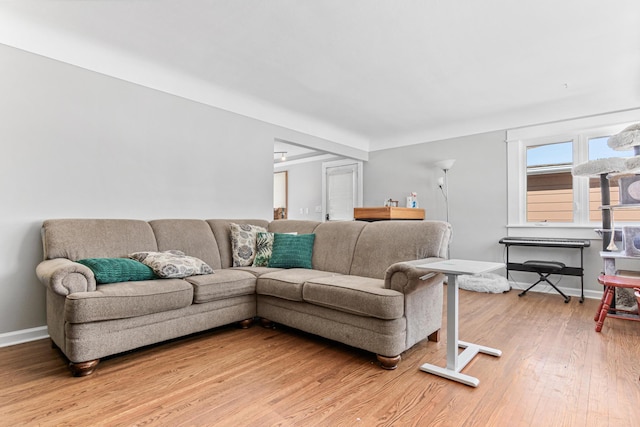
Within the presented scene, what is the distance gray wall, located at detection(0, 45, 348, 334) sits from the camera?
8.79 ft

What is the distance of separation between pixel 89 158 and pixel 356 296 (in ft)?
8.87

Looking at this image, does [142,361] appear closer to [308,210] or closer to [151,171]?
[151,171]

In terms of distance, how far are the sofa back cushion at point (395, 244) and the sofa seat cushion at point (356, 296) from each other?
1.14 ft

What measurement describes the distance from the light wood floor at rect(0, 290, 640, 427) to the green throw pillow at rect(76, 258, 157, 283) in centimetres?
55

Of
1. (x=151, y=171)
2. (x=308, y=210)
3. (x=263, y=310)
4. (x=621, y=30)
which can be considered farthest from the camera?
(x=308, y=210)

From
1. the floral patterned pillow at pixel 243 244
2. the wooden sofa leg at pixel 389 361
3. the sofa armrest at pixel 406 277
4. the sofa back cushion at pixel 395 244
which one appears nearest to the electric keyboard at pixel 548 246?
the sofa back cushion at pixel 395 244

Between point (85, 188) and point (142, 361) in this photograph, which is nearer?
point (142, 361)

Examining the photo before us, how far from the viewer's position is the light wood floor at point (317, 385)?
5.44 feet

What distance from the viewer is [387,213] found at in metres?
5.04

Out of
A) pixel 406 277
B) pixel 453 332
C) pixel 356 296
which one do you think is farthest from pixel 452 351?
pixel 356 296

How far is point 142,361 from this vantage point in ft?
7.56

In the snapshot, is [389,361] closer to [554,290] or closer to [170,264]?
[170,264]

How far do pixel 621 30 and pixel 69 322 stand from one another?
4.64 metres

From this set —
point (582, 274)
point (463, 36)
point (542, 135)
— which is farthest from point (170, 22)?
point (582, 274)
